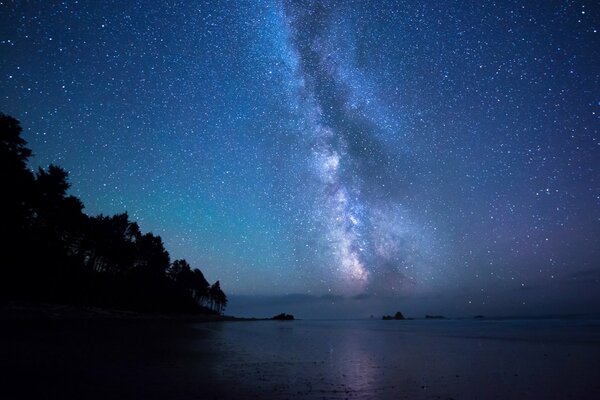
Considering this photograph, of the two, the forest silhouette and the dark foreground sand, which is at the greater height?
the forest silhouette

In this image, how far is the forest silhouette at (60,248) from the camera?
40.7 meters

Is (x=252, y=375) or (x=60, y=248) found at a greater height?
(x=60, y=248)

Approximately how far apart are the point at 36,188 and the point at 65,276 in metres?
17.7

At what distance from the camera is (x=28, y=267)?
4572 centimetres

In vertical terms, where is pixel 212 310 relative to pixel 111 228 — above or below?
below

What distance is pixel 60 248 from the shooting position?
167ft

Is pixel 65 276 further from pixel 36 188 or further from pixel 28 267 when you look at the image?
pixel 36 188

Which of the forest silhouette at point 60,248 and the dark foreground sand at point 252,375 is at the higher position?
the forest silhouette at point 60,248

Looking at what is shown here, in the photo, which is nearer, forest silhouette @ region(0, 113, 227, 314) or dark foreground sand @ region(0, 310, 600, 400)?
dark foreground sand @ region(0, 310, 600, 400)

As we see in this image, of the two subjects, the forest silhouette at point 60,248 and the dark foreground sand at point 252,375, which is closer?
the dark foreground sand at point 252,375

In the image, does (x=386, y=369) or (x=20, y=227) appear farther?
(x=20, y=227)

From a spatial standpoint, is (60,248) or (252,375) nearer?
(252,375)

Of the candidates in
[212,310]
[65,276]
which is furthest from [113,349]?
[212,310]

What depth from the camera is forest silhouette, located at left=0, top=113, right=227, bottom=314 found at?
40.7m
